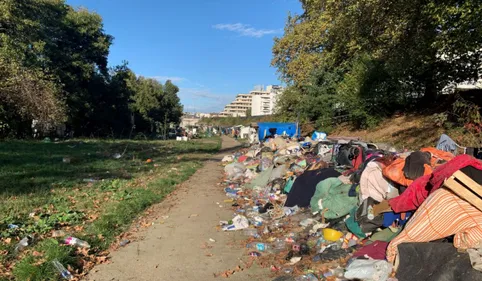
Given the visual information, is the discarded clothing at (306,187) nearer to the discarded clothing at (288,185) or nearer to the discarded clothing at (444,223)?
the discarded clothing at (288,185)

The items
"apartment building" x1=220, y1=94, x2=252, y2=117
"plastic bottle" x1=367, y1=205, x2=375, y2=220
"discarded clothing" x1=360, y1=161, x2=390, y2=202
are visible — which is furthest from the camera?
"apartment building" x1=220, y1=94, x2=252, y2=117


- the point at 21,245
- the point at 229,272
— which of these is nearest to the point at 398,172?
the point at 229,272

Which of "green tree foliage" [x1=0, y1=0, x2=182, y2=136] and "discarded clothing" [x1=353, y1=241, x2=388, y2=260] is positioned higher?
"green tree foliage" [x1=0, y1=0, x2=182, y2=136]

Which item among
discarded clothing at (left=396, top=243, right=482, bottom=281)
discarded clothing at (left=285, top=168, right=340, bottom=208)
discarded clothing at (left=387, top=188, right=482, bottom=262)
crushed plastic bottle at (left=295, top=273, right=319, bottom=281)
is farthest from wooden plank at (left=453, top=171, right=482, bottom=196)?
discarded clothing at (left=285, top=168, right=340, bottom=208)

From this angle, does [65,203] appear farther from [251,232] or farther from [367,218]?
[367,218]

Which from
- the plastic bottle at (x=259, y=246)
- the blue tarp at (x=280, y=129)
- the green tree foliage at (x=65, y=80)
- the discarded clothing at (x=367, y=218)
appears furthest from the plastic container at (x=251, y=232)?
the blue tarp at (x=280, y=129)

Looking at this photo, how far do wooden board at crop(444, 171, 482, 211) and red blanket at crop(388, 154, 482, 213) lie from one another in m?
0.17

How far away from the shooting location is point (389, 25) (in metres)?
11.6

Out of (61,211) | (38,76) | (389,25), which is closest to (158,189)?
(61,211)

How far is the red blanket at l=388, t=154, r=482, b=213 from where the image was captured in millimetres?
4066

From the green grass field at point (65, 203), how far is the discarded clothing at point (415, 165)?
4604 mm

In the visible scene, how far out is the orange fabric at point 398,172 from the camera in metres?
5.08

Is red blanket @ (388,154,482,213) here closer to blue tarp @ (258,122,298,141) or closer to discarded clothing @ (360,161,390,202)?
discarded clothing @ (360,161,390,202)

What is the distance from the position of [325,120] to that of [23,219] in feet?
64.3
